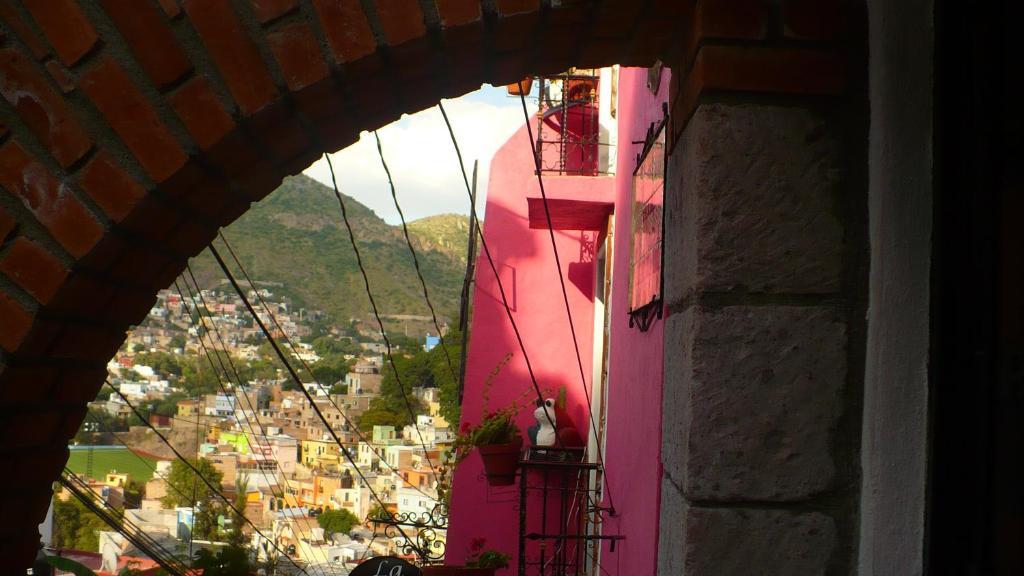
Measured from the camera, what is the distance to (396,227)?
43.6m

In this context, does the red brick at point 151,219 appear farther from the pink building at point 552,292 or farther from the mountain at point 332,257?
the mountain at point 332,257

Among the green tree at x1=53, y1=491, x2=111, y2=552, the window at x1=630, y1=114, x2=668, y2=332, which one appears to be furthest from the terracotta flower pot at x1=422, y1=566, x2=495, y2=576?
the green tree at x1=53, y1=491, x2=111, y2=552

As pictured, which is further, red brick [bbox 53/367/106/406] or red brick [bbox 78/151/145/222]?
red brick [bbox 53/367/106/406]

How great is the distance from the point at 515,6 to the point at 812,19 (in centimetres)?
47

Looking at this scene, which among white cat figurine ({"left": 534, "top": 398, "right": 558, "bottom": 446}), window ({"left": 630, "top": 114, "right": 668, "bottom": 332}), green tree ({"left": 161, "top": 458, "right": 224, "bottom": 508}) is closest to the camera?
window ({"left": 630, "top": 114, "right": 668, "bottom": 332})

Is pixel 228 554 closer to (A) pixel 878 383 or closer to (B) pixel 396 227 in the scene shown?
(A) pixel 878 383

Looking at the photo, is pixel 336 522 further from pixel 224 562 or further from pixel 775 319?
pixel 775 319

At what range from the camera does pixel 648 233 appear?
10.1 feet

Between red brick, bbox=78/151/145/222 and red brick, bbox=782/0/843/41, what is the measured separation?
101 cm

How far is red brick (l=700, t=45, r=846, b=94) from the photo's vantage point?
1370mm

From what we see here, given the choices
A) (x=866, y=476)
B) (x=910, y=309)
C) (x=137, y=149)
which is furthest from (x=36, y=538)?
(x=910, y=309)

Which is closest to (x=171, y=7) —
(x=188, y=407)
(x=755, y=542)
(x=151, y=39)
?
(x=151, y=39)

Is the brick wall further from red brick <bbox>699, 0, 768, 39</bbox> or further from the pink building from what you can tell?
the pink building

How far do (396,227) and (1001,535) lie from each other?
4302 centimetres
